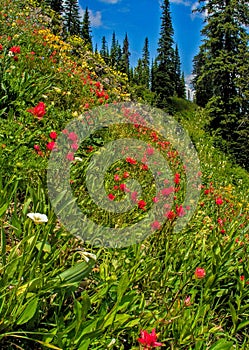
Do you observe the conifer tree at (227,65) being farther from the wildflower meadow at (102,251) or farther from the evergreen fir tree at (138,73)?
the evergreen fir tree at (138,73)

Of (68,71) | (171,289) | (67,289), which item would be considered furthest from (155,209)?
(68,71)

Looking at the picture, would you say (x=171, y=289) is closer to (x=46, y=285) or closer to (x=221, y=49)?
(x=46, y=285)

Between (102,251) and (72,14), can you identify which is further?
(72,14)

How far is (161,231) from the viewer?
2756mm

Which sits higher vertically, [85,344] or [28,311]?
[28,311]

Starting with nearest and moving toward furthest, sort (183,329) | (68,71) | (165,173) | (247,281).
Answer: (183,329), (247,281), (165,173), (68,71)

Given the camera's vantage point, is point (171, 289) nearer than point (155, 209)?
Yes

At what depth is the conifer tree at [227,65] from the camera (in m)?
20.6

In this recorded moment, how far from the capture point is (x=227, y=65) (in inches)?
820

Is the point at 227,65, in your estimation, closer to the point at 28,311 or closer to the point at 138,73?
the point at 28,311

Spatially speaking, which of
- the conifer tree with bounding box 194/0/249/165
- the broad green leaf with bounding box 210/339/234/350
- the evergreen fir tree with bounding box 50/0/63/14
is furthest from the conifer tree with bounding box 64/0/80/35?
the broad green leaf with bounding box 210/339/234/350

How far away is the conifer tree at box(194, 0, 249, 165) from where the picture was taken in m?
Result: 20.6

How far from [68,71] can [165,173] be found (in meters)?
3.16

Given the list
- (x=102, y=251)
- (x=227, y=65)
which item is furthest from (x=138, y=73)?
(x=102, y=251)
